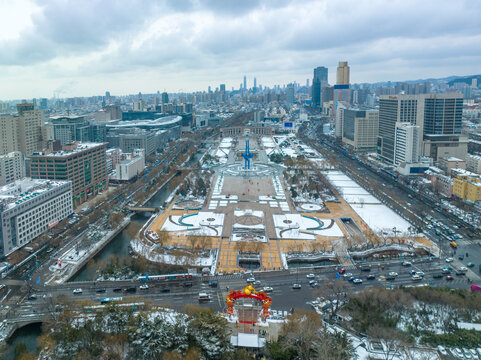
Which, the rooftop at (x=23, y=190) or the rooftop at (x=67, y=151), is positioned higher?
the rooftop at (x=67, y=151)

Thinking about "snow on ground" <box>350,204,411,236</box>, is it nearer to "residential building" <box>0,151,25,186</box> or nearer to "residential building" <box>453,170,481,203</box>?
"residential building" <box>453,170,481,203</box>

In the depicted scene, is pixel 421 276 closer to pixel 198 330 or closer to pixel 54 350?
pixel 198 330

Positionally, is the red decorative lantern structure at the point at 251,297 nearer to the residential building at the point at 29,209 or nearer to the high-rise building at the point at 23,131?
the residential building at the point at 29,209

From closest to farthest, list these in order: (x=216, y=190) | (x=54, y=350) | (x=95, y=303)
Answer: (x=54, y=350) → (x=95, y=303) → (x=216, y=190)

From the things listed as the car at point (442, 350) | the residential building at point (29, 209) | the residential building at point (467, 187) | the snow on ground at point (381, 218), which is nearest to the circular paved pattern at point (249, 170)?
the snow on ground at point (381, 218)

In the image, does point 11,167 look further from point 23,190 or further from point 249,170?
point 249,170

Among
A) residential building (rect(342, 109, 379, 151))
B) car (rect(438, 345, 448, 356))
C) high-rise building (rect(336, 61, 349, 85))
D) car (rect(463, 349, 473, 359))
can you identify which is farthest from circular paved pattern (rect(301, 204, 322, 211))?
high-rise building (rect(336, 61, 349, 85))

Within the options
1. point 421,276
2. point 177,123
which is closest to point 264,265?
point 421,276

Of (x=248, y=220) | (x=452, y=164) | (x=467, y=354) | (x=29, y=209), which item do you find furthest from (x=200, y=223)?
(x=452, y=164)
